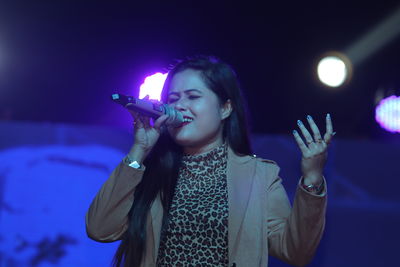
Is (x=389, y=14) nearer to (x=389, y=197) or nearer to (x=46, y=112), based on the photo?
(x=389, y=197)

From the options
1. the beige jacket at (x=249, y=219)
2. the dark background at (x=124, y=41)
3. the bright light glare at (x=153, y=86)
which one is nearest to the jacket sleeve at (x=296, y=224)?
the beige jacket at (x=249, y=219)

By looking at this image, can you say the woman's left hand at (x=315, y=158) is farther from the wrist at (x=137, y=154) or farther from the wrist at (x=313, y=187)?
the wrist at (x=137, y=154)

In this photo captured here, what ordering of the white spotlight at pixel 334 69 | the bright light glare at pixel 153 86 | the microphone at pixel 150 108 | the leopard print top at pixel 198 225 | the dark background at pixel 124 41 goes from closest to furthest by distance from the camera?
1. the microphone at pixel 150 108
2. the leopard print top at pixel 198 225
3. the bright light glare at pixel 153 86
4. the dark background at pixel 124 41
5. the white spotlight at pixel 334 69

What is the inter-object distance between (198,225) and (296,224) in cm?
32

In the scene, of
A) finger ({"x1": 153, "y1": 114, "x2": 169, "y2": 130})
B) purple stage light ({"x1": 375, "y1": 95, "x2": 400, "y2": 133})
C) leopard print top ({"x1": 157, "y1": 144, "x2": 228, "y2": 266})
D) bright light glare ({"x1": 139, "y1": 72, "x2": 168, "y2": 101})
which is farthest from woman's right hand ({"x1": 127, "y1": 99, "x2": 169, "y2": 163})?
purple stage light ({"x1": 375, "y1": 95, "x2": 400, "y2": 133})

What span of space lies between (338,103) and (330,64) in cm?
33

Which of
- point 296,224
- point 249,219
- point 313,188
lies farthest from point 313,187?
point 249,219

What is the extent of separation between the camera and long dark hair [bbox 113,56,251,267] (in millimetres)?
1479

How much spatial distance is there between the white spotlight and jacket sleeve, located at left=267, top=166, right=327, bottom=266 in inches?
85.7

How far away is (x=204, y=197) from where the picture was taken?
1.49 meters

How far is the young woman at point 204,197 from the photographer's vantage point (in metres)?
1.34

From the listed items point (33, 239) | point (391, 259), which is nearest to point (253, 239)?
point (391, 259)

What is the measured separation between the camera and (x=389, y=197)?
260cm

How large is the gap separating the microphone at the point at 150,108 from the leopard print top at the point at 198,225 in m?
0.23
